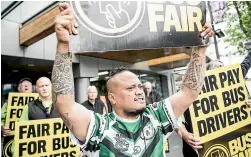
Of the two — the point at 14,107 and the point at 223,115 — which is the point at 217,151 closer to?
the point at 223,115

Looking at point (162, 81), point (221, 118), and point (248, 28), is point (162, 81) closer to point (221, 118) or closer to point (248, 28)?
point (248, 28)

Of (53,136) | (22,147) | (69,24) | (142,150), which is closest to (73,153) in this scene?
(53,136)

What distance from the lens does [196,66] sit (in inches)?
80.1

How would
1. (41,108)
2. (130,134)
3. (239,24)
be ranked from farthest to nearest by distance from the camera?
(239,24), (41,108), (130,134)

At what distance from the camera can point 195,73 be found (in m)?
2.02

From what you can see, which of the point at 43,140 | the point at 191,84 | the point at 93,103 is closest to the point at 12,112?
the point at 43,140

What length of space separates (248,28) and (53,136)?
40.7ft

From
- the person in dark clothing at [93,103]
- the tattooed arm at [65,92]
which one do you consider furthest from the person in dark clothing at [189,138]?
the person in dark clothing at [93,103]

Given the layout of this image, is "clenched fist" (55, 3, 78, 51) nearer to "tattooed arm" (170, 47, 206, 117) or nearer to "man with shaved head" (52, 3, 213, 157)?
"man with shaved head" (52, 3, 213, 157)

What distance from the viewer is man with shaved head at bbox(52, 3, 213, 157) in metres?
1.60

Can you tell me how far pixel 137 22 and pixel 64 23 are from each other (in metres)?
4.52

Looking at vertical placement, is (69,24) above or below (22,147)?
above

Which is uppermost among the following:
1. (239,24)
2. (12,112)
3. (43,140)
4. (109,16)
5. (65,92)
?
(239,24)

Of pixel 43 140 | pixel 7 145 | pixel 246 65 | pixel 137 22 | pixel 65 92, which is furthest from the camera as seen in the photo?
pixel 137 22
